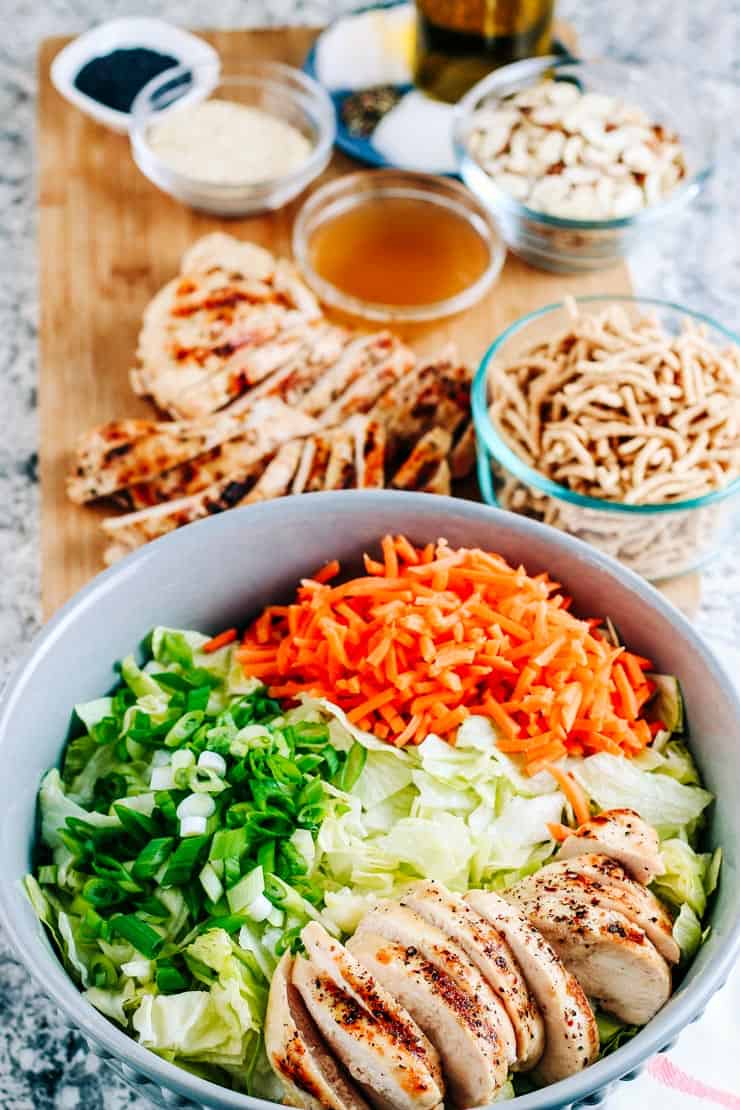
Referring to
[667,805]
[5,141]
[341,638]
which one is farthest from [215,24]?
[667,805]

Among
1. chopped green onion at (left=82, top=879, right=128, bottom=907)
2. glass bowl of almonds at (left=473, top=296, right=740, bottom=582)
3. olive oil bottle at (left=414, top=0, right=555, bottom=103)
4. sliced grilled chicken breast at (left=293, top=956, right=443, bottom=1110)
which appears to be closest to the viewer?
sliced grilled chicken breast at (left=293, top=956, right=443, bottom=1110)

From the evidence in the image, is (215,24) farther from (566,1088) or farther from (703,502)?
(566,1088)

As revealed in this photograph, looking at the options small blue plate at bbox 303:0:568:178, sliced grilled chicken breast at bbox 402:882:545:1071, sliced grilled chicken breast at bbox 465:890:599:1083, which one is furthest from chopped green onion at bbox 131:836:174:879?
small blue plate at bbox 303:0:568:178

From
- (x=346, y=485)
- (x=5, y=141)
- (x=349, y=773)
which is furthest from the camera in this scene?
(x=5, y=141)

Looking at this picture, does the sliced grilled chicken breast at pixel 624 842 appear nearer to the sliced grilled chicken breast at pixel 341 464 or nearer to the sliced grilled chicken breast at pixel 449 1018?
the sliced grilled chicken breast at pixel 449 1018

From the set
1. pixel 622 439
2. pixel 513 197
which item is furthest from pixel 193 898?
pixel 513 197

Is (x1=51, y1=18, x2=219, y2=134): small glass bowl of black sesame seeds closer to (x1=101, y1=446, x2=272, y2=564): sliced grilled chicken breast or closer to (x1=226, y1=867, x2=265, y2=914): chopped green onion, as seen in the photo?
(x1=101, y1=446, x2=272, y2=564): sliced grilled chicken breast

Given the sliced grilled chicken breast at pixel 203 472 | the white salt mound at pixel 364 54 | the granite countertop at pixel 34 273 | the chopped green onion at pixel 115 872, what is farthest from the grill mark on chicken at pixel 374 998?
the white salt mound at pixel 364 54

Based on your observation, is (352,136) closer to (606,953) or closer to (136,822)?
(136,822)
